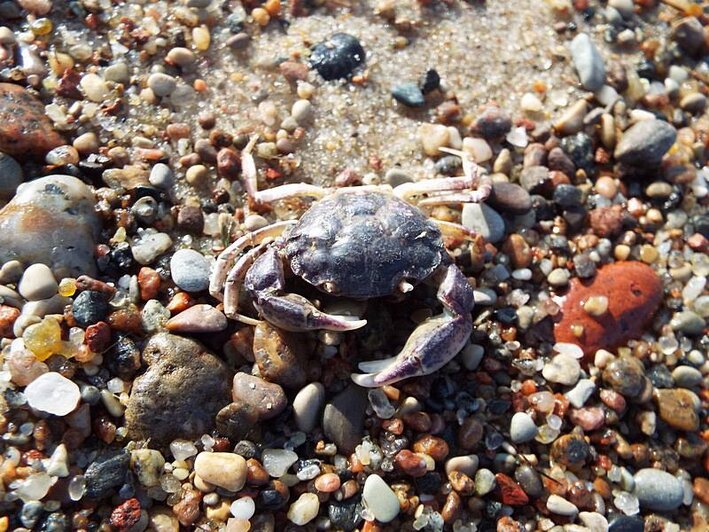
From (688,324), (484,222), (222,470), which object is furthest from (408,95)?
(222,470)

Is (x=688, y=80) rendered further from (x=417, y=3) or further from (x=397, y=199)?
(x=397, y=199)

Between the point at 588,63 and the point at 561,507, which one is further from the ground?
the point at 588,63

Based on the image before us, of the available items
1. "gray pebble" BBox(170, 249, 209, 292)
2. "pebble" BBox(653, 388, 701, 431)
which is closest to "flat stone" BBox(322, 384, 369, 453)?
"gray pebble" BBox(170, 249, 209, 292)

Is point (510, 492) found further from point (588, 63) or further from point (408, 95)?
point (588, 63)

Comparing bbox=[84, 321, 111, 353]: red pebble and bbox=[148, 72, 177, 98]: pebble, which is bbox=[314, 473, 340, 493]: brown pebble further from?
bbox=[148, 72, 177, 98]: pebble

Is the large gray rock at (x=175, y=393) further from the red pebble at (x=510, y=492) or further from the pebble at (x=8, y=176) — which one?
the red pebble at (x=510, y=492)

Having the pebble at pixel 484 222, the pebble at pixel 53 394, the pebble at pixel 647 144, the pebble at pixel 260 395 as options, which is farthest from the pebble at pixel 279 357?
the pebble at pixel 647 144

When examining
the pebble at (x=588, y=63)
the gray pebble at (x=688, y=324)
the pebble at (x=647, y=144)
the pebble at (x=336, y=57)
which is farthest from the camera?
the pebble at (x=588, y=63)
